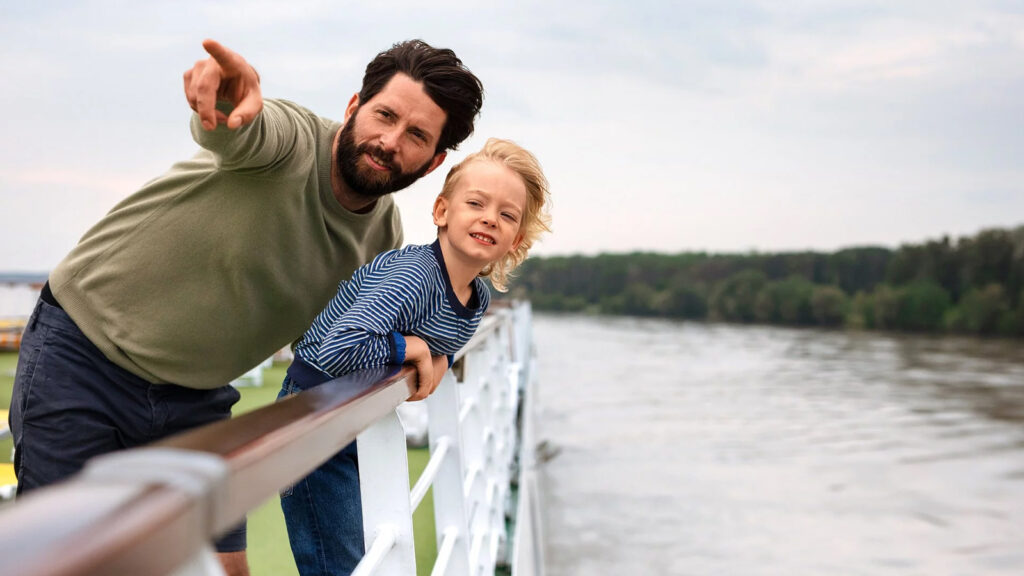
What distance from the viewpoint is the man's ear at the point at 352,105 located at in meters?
1.84

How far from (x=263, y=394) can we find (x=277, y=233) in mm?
4931

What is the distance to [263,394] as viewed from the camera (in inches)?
249

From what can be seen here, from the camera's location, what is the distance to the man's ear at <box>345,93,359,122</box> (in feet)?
6.04

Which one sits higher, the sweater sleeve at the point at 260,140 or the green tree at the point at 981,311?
the sweater sleeve at the point at 260,140

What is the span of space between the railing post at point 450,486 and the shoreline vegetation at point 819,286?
160 feet

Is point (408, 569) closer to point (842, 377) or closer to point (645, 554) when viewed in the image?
point (645, 554)

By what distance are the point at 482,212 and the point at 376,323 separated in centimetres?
41

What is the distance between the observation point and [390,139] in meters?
1.75

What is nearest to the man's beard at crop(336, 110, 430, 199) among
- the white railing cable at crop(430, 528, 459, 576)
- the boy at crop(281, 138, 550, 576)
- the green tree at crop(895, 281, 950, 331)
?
the boy at crop(281, 138, 550, 576)

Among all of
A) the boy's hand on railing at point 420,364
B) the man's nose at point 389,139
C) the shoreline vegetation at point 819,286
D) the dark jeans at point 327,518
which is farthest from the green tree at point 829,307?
the boy's hand on railing at point 420,364

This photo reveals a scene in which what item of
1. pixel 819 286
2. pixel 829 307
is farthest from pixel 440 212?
pixel 819 286

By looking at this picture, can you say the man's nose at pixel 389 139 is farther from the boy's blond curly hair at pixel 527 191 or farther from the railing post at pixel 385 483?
the railing post at pixel 385 483

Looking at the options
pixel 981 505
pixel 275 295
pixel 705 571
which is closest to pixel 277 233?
pixel 275 295

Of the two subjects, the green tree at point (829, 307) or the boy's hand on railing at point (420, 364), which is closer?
the boy's hand on railing at point (420, 364)
